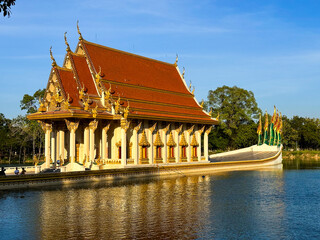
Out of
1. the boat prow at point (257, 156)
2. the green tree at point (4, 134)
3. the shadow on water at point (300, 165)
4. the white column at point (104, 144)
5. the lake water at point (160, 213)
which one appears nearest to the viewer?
the lake water at point (160, 213)

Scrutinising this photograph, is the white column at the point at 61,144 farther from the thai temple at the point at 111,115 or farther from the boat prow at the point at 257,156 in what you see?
the boat prow at the point at 257,156

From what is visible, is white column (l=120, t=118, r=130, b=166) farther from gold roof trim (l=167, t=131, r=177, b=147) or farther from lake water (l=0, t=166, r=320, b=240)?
gold roof trim (l=167, t=131, r=177, b=147)

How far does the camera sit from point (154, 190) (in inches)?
1003

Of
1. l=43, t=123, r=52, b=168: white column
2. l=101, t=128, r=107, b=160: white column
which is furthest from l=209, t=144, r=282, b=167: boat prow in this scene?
l=43, t=123, r=52, b=168: white column

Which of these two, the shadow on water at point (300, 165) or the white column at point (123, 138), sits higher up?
the white column at point (123, 138)

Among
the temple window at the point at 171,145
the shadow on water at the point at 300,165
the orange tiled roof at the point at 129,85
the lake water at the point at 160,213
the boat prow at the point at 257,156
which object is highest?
the orange tiled roof at the point at 129,85

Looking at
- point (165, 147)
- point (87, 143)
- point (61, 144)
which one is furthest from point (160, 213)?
point (165, 147)

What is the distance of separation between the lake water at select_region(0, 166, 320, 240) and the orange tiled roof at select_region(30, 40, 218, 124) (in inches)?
353

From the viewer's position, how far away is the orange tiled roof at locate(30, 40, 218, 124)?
3325 cm

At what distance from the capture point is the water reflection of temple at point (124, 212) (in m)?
14.1

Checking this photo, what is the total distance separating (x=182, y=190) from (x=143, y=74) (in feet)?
60.5

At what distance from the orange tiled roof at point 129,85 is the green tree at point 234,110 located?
28718mm

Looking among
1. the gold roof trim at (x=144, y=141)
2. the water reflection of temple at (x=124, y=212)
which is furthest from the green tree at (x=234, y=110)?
the water reflection of temple at (x=124, y=212)

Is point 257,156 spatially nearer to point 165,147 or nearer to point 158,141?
point 165,147
